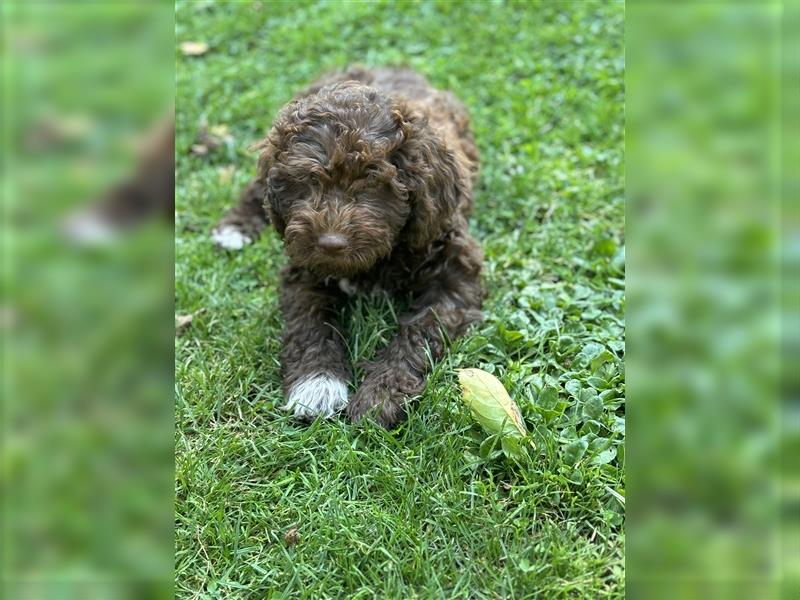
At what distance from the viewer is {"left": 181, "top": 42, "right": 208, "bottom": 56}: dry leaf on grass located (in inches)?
298

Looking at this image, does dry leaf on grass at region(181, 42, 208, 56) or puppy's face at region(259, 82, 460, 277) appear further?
dry leaf on grass at region(181, 42, 208, 56)

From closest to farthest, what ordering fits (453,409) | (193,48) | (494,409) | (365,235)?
(494,409) → (453,409) → (365,235) → (193,48)

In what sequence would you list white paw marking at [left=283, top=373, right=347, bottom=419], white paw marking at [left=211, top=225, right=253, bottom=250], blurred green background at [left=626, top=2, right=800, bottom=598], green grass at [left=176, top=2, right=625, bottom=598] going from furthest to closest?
white paw marking at [left=211, top=225, right=253, bottom=250] < white paw marking at [left=283, top=373, right=347, bottom=419] < green grass at [left=176, top=2, right=625, bottom=598] < blurred green background at [left=626, top=2, right=800, bottom=598]

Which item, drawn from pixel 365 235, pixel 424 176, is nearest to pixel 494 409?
pixel 365 235

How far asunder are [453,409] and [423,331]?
0.59m

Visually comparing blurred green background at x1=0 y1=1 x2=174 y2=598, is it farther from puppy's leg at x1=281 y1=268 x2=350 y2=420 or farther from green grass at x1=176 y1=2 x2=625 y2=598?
puppy's leg at x1=281 y1=268 x2=350 y2=420

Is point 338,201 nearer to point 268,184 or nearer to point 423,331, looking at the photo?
point 268,184

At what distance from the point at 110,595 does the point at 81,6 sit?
967 mm

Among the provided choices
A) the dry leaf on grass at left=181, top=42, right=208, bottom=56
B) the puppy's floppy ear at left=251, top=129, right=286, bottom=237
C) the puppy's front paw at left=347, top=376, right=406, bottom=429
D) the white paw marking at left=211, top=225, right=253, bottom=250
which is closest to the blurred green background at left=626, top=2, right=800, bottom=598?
the puppy's front paw at left=347, top=376, right=406, bottom=429

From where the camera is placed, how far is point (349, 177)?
11.9 ft

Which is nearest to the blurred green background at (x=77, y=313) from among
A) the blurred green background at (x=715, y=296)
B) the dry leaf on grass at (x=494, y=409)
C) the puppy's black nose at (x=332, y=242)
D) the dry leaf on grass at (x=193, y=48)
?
the blurred green background at (x=715, y=296)

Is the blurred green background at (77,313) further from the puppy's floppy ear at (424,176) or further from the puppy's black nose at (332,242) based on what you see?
the puppy's floppy ear at (424,176)

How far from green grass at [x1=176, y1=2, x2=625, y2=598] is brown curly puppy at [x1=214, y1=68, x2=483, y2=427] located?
5.5 inches

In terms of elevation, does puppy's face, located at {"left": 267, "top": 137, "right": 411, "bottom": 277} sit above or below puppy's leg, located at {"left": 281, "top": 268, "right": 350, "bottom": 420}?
above
